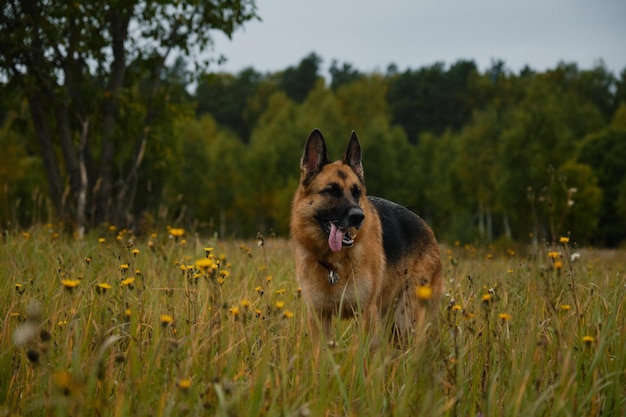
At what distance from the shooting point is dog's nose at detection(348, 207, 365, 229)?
4051mm

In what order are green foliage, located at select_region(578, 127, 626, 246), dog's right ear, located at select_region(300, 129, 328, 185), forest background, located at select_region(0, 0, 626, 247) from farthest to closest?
green foliage, located at select_region(578, 127, 626, 246) < forest background, located at select_region(0, 0, 626, 247) < dog's right ear, located at select_region(300, 129, 328, 185)

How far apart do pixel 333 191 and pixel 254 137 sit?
45.9 metres

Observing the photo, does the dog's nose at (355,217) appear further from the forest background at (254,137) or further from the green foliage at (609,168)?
the green foliage at (609,168)

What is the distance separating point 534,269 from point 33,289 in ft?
15.7

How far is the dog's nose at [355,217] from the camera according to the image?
4.05 meters

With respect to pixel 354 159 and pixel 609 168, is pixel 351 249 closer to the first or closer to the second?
pixel 354 159

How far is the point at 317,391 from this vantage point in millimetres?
2502

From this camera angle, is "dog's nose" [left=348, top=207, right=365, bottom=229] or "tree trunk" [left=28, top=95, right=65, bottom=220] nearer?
"dog's nose" [left=348, top=207, right=365, bottom=229]

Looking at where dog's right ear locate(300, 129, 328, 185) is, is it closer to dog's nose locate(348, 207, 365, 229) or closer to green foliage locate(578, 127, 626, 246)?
dog's nose locate(348, 207, 365, 229)

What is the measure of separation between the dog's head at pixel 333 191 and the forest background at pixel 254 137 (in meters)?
0.75

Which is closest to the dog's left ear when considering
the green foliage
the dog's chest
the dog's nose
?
the dog's nose

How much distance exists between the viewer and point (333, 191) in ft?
14.4

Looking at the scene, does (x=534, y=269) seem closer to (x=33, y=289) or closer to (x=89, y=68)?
(x=33, y=289)

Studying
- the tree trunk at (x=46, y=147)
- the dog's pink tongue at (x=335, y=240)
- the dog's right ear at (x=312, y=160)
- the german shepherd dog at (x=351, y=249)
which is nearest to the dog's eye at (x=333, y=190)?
the german shepherd dog at (x=351, y=249)
